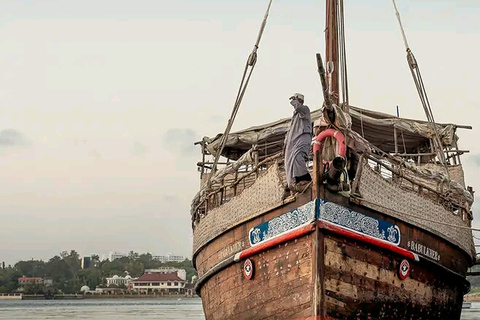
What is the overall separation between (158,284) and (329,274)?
291ft

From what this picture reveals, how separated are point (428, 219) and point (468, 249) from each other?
2163mm

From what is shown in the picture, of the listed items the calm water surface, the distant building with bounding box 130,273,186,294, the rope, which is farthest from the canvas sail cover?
the distant building with bounding box 130,273,186,294

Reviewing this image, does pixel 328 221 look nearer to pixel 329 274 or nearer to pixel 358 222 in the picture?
pixel 358 222

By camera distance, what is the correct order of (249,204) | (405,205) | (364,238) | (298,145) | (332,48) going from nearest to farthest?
1. (364,238)
2. (298,145)
3. (405,205)
4. (249,204)
5. (332,48)

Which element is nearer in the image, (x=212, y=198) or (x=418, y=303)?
(x=418, y=303)

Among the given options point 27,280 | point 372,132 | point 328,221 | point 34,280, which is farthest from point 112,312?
point 27,280

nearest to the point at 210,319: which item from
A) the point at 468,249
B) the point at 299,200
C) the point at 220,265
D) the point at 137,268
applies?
the point at 220,265

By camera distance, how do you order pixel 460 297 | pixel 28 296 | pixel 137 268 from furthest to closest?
1. pixel 137 268
2. pixel 28 296
3. pixel 460 297

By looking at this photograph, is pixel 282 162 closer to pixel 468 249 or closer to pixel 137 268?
pixel 468 249

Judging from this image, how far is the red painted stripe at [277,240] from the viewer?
9555 mm

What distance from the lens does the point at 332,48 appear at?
11.5 metres

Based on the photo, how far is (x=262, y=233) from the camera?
1030cm

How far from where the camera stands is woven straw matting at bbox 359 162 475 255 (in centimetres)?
1008

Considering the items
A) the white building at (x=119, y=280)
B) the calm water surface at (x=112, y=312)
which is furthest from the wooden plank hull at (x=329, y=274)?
the white building at (x=119, y=280)
